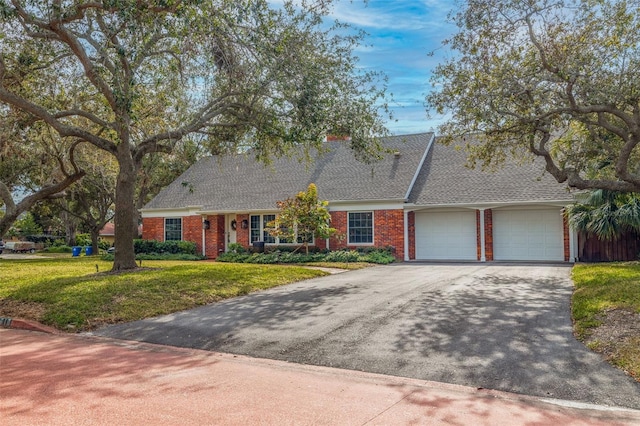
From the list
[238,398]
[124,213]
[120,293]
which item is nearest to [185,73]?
[124,213]

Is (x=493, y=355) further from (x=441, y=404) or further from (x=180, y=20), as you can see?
→ (x=180, y=20)

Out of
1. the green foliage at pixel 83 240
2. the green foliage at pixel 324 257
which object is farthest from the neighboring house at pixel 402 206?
the green foliage at pixel 83 240

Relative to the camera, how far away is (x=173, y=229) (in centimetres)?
2650

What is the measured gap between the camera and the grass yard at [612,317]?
583 centimetres

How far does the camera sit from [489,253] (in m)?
19.4

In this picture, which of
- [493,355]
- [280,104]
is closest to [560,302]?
[493,355]

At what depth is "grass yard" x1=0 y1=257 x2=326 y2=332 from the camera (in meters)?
9.15

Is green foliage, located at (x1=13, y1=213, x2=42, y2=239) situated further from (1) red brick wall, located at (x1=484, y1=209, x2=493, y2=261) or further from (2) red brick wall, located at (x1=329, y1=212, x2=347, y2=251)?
(1) red brick wall, located at (x1=484, y1=209, x2=493, y2=261)

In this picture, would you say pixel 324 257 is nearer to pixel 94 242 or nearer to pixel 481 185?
pixel 481 185

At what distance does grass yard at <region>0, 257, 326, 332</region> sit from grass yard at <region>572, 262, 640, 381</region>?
23.9 feet

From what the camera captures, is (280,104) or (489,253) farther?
(489,253)

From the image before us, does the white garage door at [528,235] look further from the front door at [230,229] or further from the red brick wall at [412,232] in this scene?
the front door at [230,229]

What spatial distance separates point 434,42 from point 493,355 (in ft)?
27.5

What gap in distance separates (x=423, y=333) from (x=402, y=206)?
1347 centimetres
